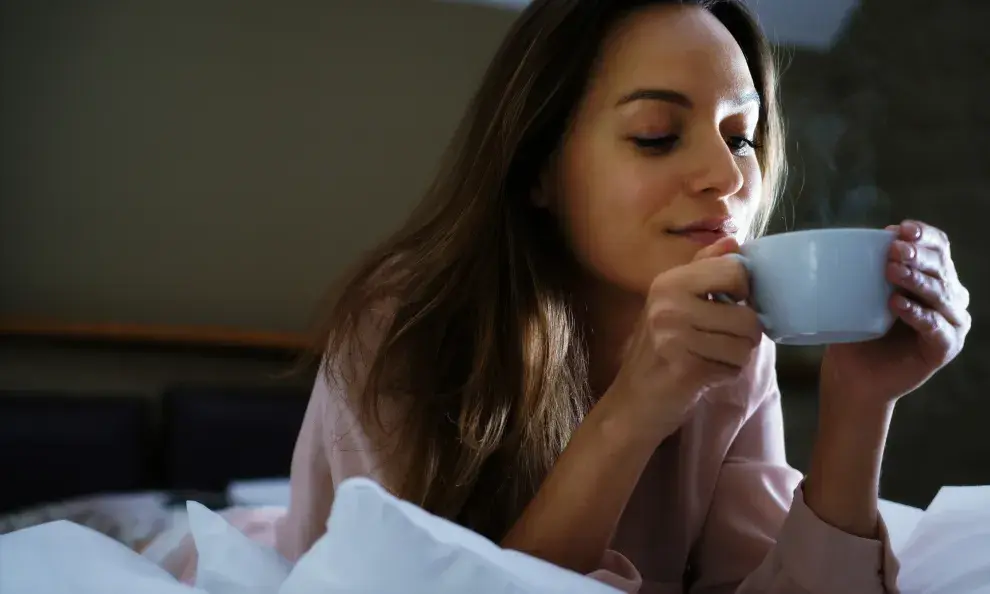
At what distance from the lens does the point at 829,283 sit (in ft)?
1.78

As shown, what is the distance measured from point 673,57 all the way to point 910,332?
1.19 feet

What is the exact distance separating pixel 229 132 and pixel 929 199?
1.86 m

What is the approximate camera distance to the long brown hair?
852 millimetres

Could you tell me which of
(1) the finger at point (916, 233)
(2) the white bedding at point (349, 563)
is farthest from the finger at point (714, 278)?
(2) the white bedding at point (349, 563)

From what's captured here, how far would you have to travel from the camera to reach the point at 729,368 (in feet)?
2.09

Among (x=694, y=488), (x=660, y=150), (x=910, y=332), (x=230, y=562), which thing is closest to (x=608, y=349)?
(x=694, y=488)

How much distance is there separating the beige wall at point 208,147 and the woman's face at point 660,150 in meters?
1.39

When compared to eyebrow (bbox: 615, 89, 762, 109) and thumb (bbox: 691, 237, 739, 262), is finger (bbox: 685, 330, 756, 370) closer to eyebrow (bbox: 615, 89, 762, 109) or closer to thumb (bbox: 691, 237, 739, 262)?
thumb (bbox: 691, 237, 739, 262)

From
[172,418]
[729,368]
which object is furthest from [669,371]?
[172,418]

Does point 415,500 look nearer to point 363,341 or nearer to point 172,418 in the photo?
point 363,341

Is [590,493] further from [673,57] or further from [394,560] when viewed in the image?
[673,57]

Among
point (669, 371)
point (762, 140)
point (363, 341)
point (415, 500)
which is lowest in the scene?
point (415, 500)

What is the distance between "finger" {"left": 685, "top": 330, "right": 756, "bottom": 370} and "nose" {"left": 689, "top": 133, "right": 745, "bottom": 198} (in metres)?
0.22

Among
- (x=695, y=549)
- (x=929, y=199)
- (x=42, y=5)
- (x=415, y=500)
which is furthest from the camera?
A: (x=929, y=199)
